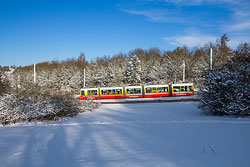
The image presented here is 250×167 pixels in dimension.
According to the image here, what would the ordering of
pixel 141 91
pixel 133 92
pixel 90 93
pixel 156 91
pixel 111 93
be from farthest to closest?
pixel 90 93, pixel 111 93, pixel 133 92, pixel 141 91, pixel 156 91

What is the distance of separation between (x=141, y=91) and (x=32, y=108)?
20.0m

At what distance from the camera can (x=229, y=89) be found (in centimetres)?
1151

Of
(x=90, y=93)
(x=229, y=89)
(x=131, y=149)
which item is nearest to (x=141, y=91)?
(x=90, y=93)

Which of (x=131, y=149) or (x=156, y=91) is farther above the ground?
(x=156, y=91)

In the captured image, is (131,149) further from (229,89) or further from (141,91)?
(141,91)

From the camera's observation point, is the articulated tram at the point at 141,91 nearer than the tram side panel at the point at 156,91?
Yes

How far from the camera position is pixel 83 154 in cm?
509

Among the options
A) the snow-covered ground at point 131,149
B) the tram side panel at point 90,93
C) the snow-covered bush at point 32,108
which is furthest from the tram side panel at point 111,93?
the snow-covered ground at point 131,149

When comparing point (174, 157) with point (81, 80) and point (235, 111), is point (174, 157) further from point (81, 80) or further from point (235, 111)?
point (81, 80)

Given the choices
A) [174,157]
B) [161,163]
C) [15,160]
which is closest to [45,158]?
[15,160]

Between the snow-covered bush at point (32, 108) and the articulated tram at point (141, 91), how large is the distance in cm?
1654

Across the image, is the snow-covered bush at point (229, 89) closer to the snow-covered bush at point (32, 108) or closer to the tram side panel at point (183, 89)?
the snow-covered bush at point (32, 108)

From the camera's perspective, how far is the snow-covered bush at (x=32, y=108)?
12031 mm

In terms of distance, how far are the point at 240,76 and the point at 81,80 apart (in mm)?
46836
